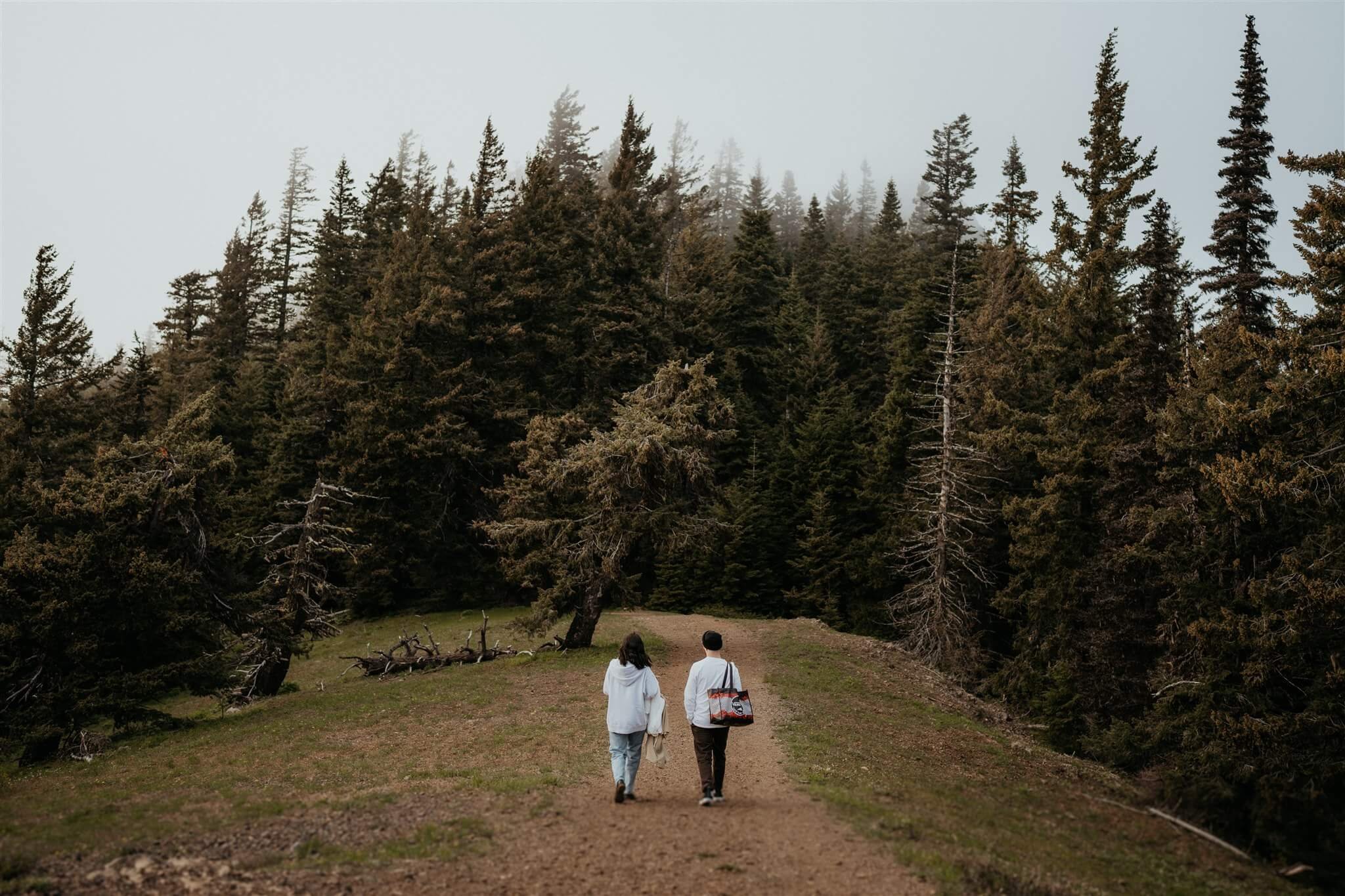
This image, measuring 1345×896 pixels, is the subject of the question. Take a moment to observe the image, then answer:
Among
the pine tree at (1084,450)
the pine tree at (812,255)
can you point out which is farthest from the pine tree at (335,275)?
the pine tree at (1084,450)

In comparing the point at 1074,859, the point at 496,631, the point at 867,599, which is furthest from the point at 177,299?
the point at 1074,859

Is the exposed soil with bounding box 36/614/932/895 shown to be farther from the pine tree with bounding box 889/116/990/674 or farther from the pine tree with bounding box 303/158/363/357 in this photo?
the pine tree with bounding box 303/158/363/357

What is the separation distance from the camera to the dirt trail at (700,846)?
8.12 m

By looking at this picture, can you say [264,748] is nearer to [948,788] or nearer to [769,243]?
[948,788]

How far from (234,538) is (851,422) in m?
32.4

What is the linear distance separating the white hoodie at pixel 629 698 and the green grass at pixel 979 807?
305 cm

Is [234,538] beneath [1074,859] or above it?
above

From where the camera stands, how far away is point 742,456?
47.2 m

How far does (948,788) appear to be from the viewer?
41.7ft

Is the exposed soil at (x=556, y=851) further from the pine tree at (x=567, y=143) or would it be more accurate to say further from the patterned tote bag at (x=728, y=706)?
the pine tree at (x=567, y=143)

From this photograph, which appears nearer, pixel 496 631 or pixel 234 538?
pixel 234 538

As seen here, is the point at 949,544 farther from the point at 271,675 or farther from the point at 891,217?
the point at 891,217

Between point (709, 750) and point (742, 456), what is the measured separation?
37154mm

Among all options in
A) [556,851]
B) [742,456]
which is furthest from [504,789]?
[742,456]
